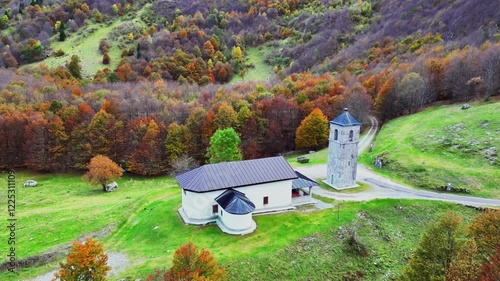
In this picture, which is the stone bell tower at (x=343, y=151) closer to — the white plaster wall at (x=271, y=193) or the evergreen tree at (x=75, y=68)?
the white plaster wall at (x=271, y=193)

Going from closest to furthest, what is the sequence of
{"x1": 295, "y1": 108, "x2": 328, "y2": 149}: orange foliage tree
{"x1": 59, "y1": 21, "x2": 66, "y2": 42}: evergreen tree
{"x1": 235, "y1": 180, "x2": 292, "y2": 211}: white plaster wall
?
{"x1": 235, "y1": 180, "x2": 292, "y2": 211}: white plaster wall
{"x1": 295, "y1": 108, "x2": 328, "y2": 149}: orange foliage tree
{"x1": 59, "y1": 21, "x2": 66, "y2": 42}: evergreen tree

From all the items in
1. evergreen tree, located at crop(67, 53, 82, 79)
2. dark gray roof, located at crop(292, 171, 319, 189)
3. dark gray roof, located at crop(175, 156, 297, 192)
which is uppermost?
evergreen tree, located at crop(67, 53, 82, 79)

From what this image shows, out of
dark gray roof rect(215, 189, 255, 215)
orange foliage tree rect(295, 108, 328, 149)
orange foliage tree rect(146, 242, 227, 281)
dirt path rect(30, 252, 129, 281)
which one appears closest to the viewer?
orange foliage tree rect(146, 242, 227, 281)

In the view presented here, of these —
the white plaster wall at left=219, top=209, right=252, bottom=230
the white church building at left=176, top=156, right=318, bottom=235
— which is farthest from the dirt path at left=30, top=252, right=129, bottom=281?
the white plaster wall at left=219, top=209, right=252, bottom=230

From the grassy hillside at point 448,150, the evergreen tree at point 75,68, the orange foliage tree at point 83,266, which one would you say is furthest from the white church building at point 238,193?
the evergreen tree at point 75,68

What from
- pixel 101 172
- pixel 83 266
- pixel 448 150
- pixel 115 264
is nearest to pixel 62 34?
pixel 101 172

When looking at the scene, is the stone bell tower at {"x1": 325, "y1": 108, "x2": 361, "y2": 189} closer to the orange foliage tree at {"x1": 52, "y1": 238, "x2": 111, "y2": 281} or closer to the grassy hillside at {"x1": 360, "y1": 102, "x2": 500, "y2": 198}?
the grassy hillside at {"x1": 360, "y1": 102, "x2": 500, "y2": 198}
